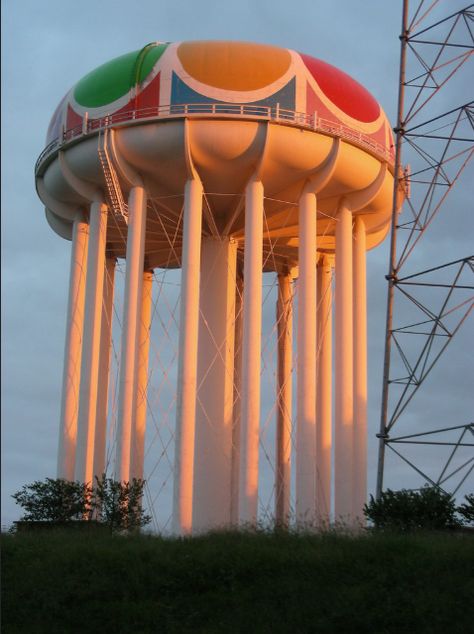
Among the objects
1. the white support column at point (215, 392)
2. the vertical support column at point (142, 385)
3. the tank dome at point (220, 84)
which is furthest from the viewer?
the vertical support column at point (142, 385)

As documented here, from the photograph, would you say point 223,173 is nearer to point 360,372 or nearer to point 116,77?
point 116,77

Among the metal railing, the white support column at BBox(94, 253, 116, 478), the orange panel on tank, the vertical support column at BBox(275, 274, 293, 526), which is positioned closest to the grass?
the white support column at BBox(94, 253, 116, 478)

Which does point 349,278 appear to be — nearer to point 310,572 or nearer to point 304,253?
point 304,253

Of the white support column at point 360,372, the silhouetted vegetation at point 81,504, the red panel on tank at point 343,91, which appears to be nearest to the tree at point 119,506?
the silhouetted vegetation at point 81,504

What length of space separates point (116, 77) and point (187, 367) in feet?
27.4

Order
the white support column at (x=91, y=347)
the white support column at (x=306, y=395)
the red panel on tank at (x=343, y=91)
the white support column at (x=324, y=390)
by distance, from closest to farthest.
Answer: the white support column at (x=306, y=395)
the white support column at (x=91, y=347)
the red panel on tank at (x=343, y=91)
the white support column at (x=324, y=390)

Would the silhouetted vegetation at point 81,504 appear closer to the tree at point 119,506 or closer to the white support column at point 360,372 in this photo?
the tree at point 119,506

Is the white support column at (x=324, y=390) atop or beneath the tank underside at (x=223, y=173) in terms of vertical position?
beneath

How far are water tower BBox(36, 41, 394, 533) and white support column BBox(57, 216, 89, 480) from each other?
0.04 meters

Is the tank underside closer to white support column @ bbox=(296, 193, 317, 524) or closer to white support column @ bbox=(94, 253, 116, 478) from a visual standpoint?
white support column @ bbox=(94, 253, 116, 478)

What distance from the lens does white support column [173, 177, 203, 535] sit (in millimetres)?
25688

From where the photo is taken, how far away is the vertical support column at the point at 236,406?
31.7m

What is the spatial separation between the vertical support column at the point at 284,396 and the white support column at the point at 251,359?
6.33 m

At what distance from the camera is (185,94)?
1077 inches
